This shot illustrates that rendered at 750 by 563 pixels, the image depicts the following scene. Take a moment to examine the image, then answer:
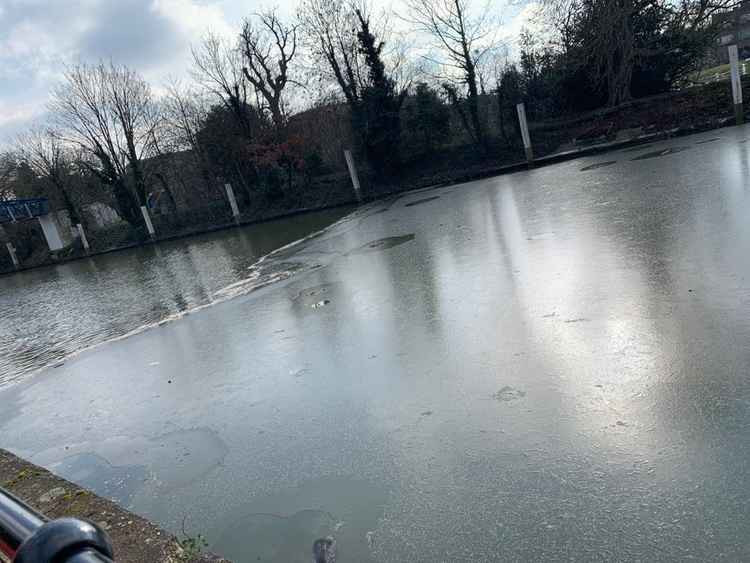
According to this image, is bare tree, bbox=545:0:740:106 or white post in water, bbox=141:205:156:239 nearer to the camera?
bare tree, bbox=545:0:740:106

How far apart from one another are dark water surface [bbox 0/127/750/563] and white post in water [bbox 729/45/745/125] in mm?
8989

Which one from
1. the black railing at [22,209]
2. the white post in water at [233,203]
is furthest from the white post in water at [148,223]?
the black railing at [22,209]

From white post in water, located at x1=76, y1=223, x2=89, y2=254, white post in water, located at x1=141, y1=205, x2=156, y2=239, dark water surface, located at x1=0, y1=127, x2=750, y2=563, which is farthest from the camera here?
white post in water, located at x1=76, y1=223, x2=89, y2=254

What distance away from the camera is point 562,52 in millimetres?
21391

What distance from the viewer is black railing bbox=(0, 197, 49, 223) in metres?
32.5

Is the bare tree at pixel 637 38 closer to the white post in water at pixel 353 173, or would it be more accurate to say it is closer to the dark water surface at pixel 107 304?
the white post in water at pixel 353 173

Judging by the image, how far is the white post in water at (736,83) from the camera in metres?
13.9

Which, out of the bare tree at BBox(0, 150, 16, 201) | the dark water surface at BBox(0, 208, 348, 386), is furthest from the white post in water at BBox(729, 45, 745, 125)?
the bare tree at BBox(0, 150, 16, 201)

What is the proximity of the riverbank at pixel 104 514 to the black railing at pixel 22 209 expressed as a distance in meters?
35.9

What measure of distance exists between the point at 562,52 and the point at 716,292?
67.0 feet

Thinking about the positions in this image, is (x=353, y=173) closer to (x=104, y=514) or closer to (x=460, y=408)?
(x=460, y=408)

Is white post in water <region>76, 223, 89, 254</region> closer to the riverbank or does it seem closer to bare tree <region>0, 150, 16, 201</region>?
bare tree <region>0, 150, 16, 201</region>

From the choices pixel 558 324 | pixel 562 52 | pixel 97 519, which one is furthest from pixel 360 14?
pixel 97 519

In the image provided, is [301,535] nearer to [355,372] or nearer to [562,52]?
[355,372]
